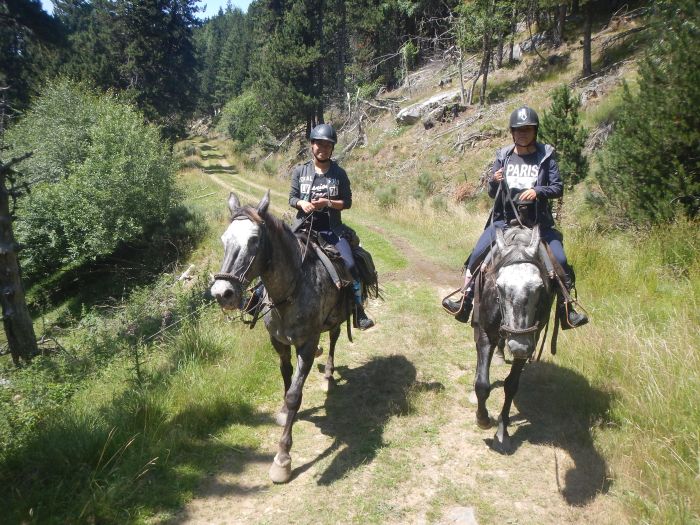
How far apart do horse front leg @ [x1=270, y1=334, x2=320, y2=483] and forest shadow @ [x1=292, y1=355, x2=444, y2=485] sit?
0.18 meters

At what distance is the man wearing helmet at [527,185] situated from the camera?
15.7 feet

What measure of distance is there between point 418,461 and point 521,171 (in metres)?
3.55

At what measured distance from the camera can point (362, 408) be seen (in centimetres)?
549

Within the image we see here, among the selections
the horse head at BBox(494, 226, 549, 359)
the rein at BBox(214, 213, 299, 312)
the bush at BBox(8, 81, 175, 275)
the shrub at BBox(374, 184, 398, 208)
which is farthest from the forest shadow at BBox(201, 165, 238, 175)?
the horse head at BBox(494, 226, 549, 359)

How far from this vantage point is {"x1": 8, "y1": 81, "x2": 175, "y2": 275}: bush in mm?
17422

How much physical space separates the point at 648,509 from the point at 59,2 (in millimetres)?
14635

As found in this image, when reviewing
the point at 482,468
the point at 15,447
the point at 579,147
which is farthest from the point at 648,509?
the point at 579,147

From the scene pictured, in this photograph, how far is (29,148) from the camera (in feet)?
71.6

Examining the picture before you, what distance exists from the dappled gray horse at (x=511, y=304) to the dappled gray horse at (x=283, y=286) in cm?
180

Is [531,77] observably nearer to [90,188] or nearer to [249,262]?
[90,188]

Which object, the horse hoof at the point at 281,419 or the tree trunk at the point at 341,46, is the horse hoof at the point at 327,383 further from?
the tree trunk at the point at 341,46

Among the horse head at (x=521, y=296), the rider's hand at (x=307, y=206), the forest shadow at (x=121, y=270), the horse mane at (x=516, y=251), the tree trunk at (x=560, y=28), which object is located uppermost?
the tree trunk at (x=560, y=28)

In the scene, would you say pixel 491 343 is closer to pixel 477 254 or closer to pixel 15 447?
pixel 477 254

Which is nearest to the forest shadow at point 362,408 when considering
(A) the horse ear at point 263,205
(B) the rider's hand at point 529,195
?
(A) the horse ear at point 263,205
